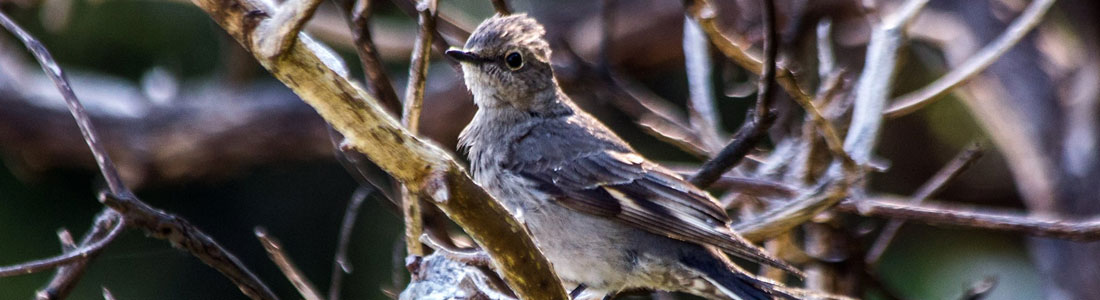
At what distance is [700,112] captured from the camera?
3869 millimetres

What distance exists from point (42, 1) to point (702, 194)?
14.7 ft

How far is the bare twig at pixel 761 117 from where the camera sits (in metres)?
2.73

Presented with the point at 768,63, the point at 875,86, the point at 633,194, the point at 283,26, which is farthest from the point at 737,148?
the point at 283,26

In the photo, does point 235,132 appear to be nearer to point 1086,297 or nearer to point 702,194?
point 702,194

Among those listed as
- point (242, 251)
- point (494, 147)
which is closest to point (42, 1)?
point (242, 251)

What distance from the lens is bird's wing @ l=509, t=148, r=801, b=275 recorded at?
3.24 meters

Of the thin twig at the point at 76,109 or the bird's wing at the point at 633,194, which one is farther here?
the bird's wing at the point at 633,194

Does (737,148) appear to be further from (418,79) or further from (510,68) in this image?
(510,68)

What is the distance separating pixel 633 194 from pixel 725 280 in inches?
16.0

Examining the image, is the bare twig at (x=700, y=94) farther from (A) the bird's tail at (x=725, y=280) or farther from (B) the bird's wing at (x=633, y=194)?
(A) the bird's tail at (x=725, y=280)

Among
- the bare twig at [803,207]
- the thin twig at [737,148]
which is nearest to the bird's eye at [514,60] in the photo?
the thin twig at [737,148]

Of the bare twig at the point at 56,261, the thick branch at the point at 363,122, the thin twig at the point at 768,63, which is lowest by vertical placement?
the bare twig at the point at 56,261

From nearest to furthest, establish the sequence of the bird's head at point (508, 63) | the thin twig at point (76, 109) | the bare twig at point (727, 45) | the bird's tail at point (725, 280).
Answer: the thin twig at point (76, 109)
the bare twig at point (727, 45)
the bird's tail at point (725, 280)
the bird's head at point (508, 63)

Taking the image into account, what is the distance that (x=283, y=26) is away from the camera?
2.04 m
